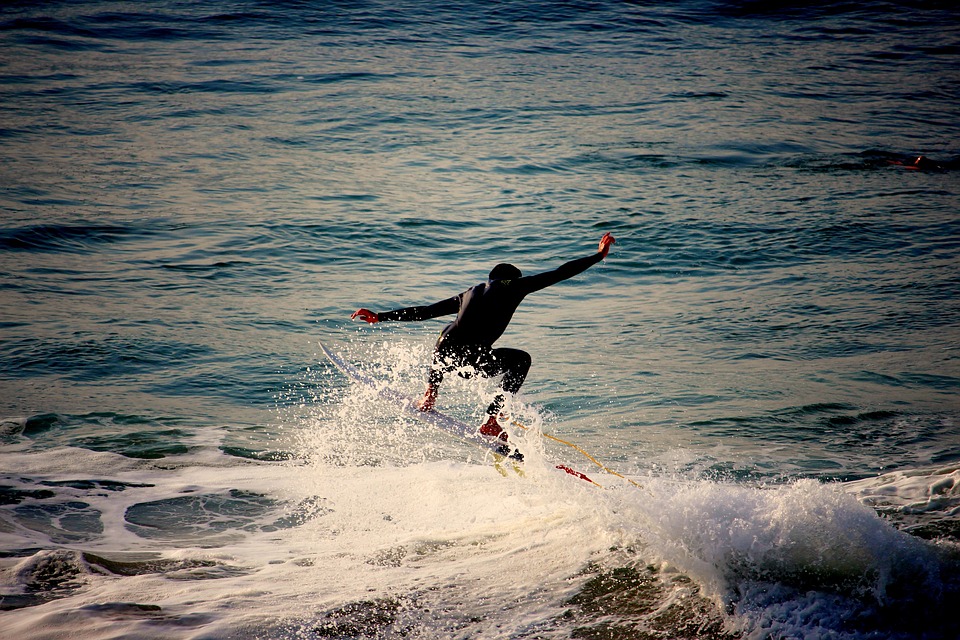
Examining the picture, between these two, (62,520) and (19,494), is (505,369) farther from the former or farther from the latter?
(19,494)

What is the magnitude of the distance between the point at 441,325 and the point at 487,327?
5791 mm

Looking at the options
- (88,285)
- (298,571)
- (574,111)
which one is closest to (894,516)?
(298,571)

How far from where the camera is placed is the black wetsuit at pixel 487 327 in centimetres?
664

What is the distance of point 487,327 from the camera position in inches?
263

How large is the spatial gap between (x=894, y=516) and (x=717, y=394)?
11.6ft

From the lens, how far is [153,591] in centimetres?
524

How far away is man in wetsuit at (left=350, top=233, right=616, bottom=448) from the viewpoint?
21.8 feet

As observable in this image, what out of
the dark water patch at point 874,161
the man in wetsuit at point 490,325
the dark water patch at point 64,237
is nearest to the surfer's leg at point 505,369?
the man in wetsuit at point 490,325

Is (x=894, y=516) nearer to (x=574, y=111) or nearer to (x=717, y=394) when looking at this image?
(x=717, y=394)

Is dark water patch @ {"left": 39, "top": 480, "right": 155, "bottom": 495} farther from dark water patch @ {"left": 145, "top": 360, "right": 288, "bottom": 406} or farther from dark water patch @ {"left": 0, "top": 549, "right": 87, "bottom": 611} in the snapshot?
dark water patch @ {"left": 145, "top": 360, "right": 288, "bottom": 406}

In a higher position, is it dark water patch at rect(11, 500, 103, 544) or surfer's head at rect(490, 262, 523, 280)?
surfer's head at rect(490, 262, 523, 280)

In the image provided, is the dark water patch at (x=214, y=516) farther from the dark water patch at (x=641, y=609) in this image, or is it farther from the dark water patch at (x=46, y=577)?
the dark water patch at (x=641, y=609)

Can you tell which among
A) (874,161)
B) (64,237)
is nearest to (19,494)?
(64,237)

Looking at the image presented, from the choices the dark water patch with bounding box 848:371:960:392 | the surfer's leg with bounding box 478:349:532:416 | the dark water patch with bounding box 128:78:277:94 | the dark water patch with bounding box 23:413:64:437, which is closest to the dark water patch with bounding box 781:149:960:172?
the dark water patch with bounding box 848:371:960:392
